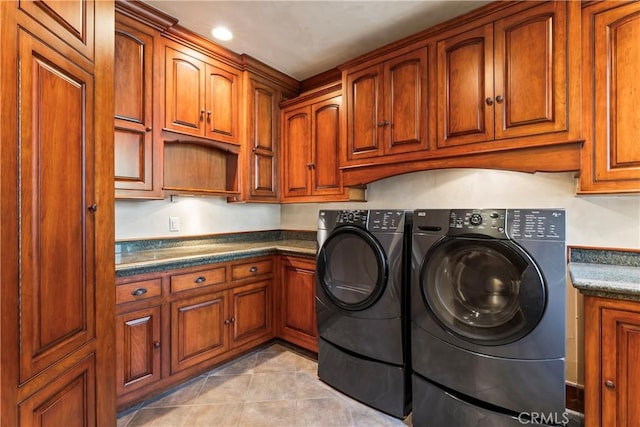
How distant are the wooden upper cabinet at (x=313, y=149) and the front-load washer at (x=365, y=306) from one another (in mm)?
579

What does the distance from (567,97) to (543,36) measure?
360mm

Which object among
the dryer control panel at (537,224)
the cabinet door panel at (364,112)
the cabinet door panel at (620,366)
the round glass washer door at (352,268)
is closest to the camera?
the cabinet door panel at (620,366)

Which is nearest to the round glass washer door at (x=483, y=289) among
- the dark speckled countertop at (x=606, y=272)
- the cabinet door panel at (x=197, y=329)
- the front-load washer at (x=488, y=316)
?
the front-load washer at (x=488, y=316)

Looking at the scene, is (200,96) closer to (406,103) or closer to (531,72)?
(406,103)

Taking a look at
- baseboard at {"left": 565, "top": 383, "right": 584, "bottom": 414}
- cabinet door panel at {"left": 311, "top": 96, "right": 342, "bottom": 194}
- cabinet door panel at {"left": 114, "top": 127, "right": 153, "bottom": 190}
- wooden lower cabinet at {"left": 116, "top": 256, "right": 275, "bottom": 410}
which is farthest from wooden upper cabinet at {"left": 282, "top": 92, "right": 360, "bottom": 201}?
baseboard at {"left": 565, "top": 383, "right": 584, "bottom": 414}

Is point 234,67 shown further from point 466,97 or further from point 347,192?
point 466,97

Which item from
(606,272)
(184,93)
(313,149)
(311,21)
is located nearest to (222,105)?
(184,93)

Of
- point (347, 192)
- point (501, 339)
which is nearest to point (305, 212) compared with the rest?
point (347, 192)

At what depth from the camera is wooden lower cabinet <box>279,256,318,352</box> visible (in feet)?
8.16

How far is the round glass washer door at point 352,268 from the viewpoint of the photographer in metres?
1.88

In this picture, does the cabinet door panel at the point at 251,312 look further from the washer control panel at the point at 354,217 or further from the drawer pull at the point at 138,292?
the washer control panel at the point at 354,217

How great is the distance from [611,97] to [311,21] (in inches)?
71.5

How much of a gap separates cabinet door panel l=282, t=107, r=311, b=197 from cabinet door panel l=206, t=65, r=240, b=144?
513 mm

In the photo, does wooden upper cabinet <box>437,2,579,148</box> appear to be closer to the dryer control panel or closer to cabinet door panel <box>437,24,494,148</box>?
cabinet door panel <box>437,24,494,148</box>
